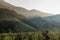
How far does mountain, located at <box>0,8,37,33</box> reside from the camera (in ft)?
117

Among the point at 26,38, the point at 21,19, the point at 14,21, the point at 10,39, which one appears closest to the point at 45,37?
the point at 26,38

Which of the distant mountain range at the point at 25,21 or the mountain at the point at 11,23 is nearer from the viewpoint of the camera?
the mountain at the point at 11,23

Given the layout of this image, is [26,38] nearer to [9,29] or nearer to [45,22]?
[9,29]

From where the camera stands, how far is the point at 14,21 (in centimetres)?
4256

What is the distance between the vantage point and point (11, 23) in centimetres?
4103

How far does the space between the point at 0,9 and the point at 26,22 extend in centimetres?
770

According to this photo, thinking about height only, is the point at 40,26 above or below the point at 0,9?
below

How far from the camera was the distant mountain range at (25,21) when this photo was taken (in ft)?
119

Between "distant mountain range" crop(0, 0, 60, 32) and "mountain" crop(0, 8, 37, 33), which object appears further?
"distant mountain range" crop(0, 0, 60, 32)

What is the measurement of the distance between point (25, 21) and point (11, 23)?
4.30 m

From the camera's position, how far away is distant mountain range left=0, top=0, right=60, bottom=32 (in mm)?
36281

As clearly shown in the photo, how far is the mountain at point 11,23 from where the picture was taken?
35.8 metres

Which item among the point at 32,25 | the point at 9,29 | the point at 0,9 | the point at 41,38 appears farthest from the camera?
the point at 0,9

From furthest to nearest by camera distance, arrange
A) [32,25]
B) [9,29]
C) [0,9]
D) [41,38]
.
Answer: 1. [0,9]
2. [32,25]
3. [9,29]
4. [41,38]
